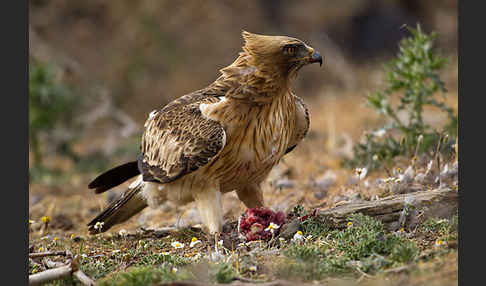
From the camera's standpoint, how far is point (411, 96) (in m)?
6.74

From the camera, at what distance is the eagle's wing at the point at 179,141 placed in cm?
487

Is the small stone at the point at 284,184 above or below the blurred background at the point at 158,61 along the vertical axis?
below

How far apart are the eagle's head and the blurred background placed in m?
3.81

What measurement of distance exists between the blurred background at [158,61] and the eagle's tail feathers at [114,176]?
2928 mm

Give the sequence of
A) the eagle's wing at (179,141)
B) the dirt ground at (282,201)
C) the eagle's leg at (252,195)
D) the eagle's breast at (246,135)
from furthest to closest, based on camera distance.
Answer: the eagle's leg at (252,195), the eagle's breast at (246,135), the eagle's wing at (179,141), the dirt ground at (282,201)

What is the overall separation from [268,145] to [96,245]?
1978 millimetres

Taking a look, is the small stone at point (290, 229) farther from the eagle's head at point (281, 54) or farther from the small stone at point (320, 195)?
the small stone at point (320, 195)

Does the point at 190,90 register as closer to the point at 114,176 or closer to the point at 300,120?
the point at 114,176

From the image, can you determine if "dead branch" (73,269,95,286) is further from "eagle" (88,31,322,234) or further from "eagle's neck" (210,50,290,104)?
"eagle's neck" (210,50,290,104)

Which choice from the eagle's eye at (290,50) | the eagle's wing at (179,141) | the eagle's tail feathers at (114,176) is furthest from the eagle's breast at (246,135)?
the eagle's tail feathers at (114,176)

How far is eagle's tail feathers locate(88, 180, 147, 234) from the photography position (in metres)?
5.81

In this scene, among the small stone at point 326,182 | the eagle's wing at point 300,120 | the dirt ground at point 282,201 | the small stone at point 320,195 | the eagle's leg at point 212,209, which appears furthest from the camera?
the small stone at point 326,182

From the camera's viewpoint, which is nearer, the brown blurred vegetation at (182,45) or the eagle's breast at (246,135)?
the eagle's breast at (246,135)

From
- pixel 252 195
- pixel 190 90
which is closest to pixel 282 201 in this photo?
pixel 252 195
